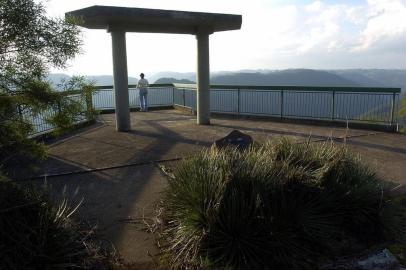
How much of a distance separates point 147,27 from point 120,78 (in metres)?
2.20

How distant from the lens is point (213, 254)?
381 centimetres

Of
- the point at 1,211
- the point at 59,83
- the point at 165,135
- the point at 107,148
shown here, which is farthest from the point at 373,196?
the point at 165,135

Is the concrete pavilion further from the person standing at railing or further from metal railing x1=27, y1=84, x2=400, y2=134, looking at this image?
the person standing at railing

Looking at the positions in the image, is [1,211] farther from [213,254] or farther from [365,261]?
[365,261]

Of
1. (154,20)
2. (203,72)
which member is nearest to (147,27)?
(154,20)

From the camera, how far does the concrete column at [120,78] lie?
39.3 ft

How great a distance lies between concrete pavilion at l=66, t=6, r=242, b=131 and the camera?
10836 millimetres

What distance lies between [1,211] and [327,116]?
1197cm

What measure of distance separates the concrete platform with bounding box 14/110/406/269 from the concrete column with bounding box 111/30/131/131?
54cm

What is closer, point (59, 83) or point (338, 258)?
point (338, 258)

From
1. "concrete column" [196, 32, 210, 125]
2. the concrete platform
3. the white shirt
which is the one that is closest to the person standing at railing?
the white shirt

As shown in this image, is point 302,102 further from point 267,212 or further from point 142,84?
point 267,212

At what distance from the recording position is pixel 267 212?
4.06m

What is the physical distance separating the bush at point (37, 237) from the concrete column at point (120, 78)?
8827mm
